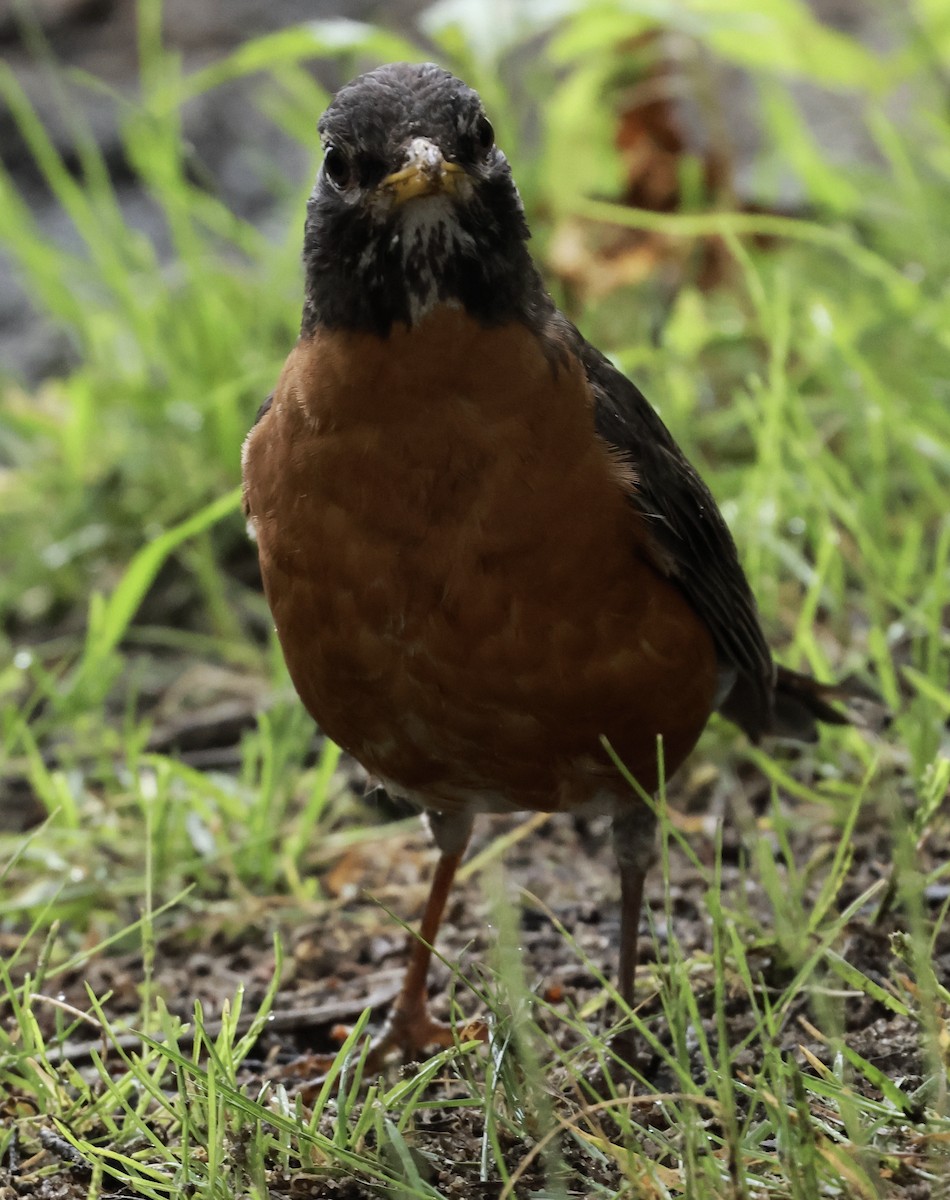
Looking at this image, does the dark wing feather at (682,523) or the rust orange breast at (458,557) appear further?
the dark wing feather at (682,523)

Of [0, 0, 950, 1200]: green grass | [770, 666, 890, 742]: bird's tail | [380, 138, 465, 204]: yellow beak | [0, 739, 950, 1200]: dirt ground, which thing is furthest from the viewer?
[770, 666, 890, 742]: bird's tail

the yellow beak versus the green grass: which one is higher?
the yellow beak

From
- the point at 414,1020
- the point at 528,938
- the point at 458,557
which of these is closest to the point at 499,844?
the point at 528,938

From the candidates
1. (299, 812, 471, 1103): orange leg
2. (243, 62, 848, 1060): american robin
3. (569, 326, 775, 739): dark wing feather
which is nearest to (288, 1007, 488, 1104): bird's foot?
(299, 812, 471, 1103): orange leg

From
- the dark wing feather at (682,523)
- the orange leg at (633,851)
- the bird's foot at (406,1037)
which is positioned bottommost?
the bird's foot at (406,1037)

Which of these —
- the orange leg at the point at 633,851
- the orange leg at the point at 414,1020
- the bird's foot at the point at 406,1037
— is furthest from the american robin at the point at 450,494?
the bird's foot at the point at 406,1037

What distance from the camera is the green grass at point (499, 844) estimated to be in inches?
89.4

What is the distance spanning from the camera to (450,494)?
8.27ft

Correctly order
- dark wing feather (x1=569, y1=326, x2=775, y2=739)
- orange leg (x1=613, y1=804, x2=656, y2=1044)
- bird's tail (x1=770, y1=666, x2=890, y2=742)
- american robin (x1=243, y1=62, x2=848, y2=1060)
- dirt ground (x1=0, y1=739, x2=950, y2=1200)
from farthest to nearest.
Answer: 1. bird's tail (x1=770, y1=666, x2=890, y2=742)
2. orange leg (x1=613, y1=804, x2=656, y2=1044)
3. dirt ground (x1=0, y1=739, x2=950, y2=1200)
4. dark wing feather (x1=569, y1=326, x2=775, y2=739)
5. american robin (x1=243, y1=62, x2=848, y2=1060)

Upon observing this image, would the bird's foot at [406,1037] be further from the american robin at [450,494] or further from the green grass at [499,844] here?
the american robin at [450,494]

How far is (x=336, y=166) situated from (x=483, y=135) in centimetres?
26

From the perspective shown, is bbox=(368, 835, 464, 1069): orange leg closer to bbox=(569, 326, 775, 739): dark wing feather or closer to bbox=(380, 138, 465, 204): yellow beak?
bbox=(569, 326, 775, 739): dark wing feather

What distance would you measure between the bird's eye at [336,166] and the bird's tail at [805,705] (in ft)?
5.17

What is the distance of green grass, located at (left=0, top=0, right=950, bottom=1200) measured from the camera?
89.4 inches
